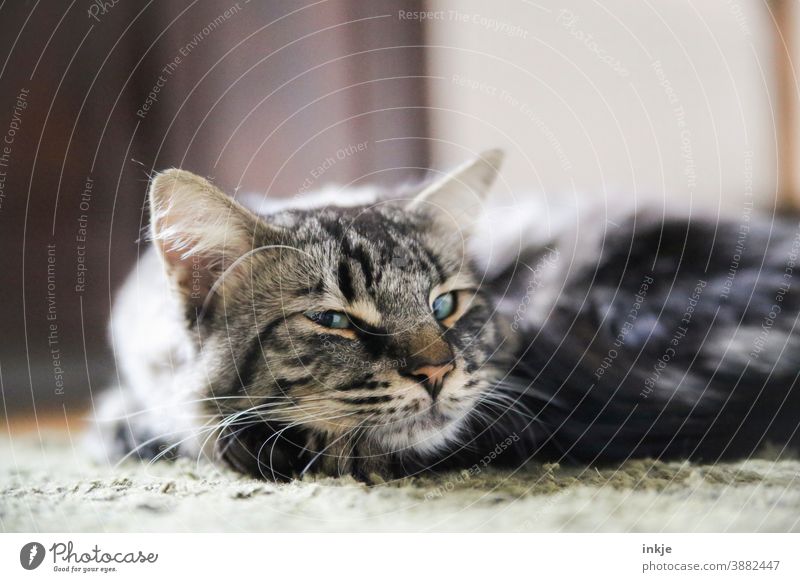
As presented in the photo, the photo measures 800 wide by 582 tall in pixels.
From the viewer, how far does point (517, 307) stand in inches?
34.6

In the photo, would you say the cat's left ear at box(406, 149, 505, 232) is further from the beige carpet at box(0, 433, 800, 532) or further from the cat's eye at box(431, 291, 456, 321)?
the beige carpet at box(0, 433, 800, 532)

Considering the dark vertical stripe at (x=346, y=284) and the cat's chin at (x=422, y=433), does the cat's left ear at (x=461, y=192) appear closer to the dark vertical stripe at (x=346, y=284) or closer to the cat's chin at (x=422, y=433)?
the dark vertical stripe at (x=346, y=284)

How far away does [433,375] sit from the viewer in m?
0.79

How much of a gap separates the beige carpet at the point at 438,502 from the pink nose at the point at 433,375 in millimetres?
125

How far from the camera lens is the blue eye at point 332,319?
803mm

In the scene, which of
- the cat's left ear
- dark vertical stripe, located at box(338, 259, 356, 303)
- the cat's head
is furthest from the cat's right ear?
the cat's left ear

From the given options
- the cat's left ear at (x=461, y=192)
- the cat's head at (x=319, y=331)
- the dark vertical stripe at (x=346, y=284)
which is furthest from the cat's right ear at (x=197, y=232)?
the cat's left ear at (x=461, y=192)

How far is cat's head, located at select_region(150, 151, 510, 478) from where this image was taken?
0.80m

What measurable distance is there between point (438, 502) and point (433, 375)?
168 mm

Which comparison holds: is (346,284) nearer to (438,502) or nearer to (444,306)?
(444,306)

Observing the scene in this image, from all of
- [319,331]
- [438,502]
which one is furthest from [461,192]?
[438,502]
